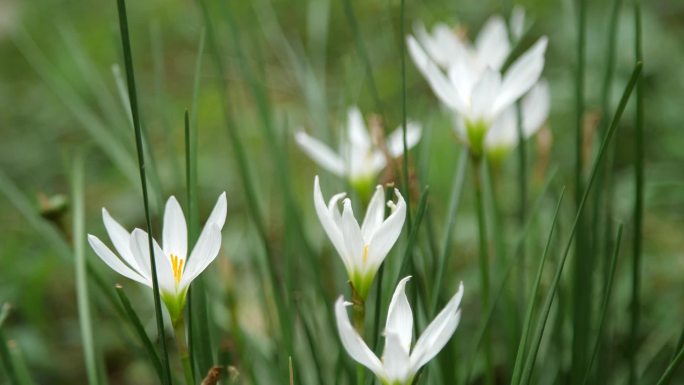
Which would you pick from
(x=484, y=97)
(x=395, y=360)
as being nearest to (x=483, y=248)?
(x=484, y=97)

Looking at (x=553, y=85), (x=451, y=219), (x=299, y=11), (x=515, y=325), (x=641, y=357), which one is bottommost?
(x=641, y=357)

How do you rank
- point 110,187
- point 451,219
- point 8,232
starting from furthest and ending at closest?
point 110,187
point 8,232
point 451,219

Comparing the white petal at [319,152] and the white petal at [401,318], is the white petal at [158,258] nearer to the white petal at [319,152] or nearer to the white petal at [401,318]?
the white petal at [401,318]

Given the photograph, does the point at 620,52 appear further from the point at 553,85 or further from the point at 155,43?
the point at 155,43

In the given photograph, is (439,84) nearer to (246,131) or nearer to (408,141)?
(408,141)

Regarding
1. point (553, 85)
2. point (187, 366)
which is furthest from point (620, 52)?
point (187, 366)

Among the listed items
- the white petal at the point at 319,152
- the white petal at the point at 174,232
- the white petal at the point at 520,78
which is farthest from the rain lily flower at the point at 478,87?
the white petal at the point at 174,232

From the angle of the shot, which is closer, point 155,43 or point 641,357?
point 155,43

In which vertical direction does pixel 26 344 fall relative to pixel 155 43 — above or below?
below
